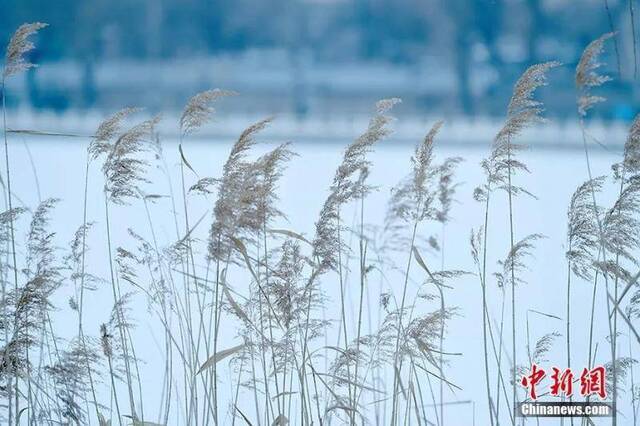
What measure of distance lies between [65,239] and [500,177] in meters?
1.84

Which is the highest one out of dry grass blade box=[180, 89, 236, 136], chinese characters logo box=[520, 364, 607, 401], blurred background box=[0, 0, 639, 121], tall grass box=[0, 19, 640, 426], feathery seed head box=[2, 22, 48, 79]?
blurred background box=[0, 0, 639, 121]

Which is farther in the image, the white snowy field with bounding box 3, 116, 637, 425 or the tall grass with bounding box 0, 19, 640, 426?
the white snowy field with bounding box 3, 116, 637, 425

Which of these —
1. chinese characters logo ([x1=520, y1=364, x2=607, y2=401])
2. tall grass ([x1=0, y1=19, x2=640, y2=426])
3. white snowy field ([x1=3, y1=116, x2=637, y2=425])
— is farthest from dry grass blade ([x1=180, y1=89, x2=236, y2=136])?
chinese characters logo ([x1=520, y1=364, x2=607, y2=401])

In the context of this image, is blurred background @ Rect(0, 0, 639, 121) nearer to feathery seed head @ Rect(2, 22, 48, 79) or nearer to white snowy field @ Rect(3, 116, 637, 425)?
white snowy field @ Rect(3, 116, 637, 425)

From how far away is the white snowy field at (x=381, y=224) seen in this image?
278cm

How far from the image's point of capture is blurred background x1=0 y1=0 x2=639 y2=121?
391 cm

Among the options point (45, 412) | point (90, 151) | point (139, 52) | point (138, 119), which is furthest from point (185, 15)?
point (45, 412)

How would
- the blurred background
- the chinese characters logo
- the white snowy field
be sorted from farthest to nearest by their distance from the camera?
the blurred background, the white snowy field, the chinese characters logo

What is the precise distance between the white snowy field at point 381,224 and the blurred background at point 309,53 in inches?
5.6

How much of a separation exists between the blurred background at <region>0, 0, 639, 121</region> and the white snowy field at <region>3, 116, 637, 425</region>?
0.14 m

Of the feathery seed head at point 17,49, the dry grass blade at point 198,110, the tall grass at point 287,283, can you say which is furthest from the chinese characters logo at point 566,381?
the feathery seed head at point 17,49

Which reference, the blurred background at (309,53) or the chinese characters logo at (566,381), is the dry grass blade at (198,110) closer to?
the chinese characters logo at (566,381)

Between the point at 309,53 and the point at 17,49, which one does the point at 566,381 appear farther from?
the point at 309,53

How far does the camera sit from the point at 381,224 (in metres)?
2.62
